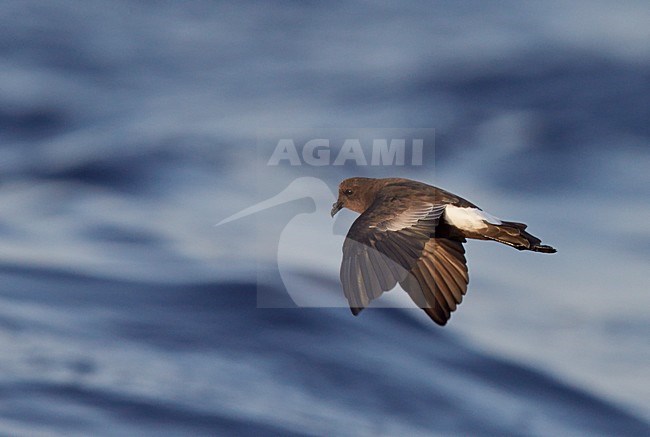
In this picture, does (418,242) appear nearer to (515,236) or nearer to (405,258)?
(405,258)

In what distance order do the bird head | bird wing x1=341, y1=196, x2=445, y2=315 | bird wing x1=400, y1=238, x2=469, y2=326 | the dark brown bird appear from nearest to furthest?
bird wing x1=341, y1=196, x2=445, y2=315, the dark brown bird, bird wing x1=400, y1=238, x2=469, y2=326, the bird head

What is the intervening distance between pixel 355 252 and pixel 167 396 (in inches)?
445

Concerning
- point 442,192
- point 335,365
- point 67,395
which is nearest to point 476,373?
point 335,365

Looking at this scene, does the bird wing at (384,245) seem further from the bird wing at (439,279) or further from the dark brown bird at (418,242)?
the bird wing at (439,279)

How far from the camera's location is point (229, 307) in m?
19.1

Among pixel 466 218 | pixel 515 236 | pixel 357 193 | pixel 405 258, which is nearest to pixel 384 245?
pixel 405 258

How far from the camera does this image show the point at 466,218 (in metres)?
6.97

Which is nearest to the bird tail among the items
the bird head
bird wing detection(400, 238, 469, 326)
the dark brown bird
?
the dark brown bird

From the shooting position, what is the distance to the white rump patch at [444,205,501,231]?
22.7 feet

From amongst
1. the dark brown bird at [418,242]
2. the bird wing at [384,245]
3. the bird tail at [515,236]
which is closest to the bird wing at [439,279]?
the dark brown bird at [418,242]

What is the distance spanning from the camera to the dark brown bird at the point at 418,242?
6110 millimetres

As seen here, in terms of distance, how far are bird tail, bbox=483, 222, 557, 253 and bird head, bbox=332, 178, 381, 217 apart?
0.94 metres

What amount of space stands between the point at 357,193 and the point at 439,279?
44.0 inches

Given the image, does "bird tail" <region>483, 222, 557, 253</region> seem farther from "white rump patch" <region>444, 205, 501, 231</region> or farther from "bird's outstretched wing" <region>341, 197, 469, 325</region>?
"bird's outstretched wing" <region>341, 197, 469, 325</region>
